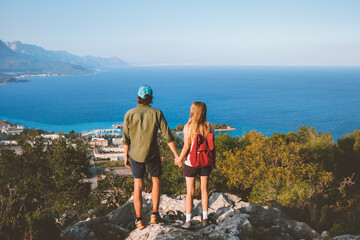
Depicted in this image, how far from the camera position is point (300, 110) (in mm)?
93062

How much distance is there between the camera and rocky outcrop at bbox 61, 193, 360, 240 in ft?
13.1

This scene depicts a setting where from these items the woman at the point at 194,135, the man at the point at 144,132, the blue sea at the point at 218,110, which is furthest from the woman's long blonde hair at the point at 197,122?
the blue sea at the point at 218,110

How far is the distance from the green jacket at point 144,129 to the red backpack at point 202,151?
1.27 feet

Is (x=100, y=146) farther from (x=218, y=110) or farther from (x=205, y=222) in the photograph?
(x=205, y=222)

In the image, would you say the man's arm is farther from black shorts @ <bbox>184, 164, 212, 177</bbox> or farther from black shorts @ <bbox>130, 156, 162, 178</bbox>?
black shorts @ <bbox>184, 164, 212, 177</bbox>

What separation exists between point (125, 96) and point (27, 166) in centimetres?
12358

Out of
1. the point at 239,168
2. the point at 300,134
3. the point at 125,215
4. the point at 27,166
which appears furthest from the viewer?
the point at 300,134

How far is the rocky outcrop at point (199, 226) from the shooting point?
398cm

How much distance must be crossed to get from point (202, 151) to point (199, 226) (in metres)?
1.41

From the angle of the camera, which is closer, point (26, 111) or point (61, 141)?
point (61, 141)

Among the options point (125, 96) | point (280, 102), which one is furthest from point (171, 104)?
point (280, 102)

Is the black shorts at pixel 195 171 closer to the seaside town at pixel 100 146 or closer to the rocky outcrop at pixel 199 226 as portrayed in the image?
the rocky outcrop at pixel 199 226

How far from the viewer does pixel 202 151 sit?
12.8 feet

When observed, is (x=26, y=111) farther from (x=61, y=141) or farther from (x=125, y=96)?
(x=61, y=141)
